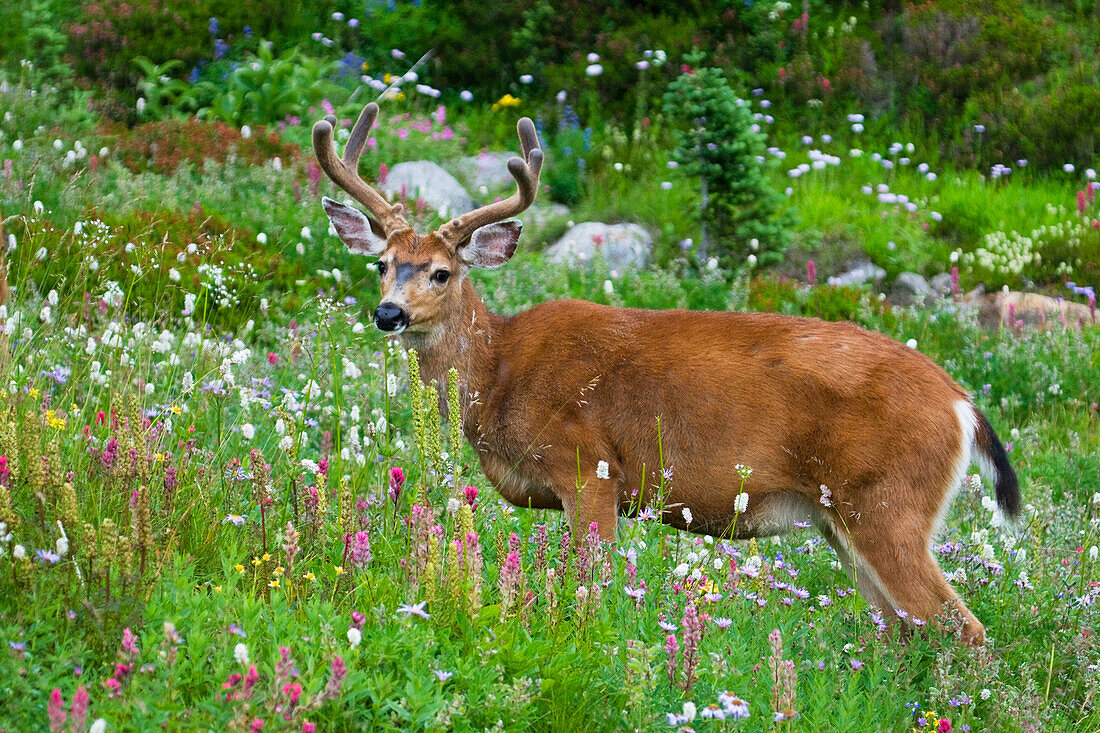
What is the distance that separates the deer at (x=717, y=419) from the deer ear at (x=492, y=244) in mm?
131

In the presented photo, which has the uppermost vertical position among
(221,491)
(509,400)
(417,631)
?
(417,631)

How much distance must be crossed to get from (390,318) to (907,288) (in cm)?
630

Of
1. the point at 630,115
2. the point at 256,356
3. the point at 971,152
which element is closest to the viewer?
the point at 256,356

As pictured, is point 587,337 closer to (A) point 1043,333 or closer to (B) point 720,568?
(B) point 720,568

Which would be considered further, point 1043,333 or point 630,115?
point 630,115

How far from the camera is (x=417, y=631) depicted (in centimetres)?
304

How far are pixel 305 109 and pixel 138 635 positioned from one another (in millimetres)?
9656

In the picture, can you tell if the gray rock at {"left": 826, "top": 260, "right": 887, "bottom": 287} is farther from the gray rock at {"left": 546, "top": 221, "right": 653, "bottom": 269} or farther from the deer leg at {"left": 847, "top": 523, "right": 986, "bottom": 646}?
the deer leg at {"left": 847, "top": 523, "right": 986, "bottom": 646}

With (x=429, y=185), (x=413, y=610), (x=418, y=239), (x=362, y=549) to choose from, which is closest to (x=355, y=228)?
(x=418, y=239)

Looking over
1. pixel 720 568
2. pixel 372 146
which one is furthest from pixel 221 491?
pixel 372 146

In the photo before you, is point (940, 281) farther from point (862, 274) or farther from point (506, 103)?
point (506, 103)

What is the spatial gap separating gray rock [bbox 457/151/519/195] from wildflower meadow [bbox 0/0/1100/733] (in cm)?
7

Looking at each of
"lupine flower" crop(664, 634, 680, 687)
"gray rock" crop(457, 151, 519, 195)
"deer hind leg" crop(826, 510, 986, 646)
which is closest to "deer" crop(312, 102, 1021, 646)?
"deer hind leg" crop(826, 510, 986, 646)

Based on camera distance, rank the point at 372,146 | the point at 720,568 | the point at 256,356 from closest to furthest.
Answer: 1. the point at 720,568
2. the point at 256,356
3. the point at 372,146
